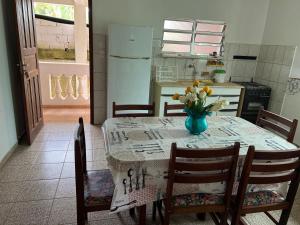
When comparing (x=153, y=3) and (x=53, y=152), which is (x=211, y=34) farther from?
(x=53, y=152)

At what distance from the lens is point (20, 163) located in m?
2.57

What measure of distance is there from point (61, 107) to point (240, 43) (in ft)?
12.0

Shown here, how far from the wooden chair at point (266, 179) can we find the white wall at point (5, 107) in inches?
97.4

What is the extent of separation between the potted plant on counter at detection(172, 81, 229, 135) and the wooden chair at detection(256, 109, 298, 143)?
64 centimetres

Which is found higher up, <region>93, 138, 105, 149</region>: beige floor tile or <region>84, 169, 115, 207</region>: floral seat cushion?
<region>84, 169, 115, 207</region>: floral seat cushion

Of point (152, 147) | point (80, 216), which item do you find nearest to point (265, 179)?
point (152, 147)

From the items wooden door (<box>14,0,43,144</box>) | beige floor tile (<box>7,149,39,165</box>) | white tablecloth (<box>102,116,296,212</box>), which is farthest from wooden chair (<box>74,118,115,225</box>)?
wooden door (<box>14,0,43,144</box>)

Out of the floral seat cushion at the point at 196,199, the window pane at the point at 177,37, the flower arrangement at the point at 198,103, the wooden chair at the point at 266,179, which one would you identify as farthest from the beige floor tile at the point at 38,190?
the window pane at the point at 177,37

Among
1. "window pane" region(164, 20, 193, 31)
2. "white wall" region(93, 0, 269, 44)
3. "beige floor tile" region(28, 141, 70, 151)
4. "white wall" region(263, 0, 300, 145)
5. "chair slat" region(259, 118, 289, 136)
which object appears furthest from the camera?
"window pane" region(164, 20, 193, 31)

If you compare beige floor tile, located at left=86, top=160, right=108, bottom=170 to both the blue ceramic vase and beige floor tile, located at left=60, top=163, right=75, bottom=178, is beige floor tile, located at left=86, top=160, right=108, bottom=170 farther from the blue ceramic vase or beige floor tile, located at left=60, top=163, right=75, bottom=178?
the blue ceramic vase

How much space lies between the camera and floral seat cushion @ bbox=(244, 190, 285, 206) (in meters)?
1.54

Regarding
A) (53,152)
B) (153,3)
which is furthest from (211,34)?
(53,152)

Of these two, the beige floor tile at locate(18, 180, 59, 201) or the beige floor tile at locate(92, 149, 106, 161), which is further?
the beige floor tile at locate(92, 149, 106, 161)

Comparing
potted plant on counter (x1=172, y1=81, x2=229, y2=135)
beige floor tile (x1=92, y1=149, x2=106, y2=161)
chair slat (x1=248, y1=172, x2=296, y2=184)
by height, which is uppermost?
potted plant on counter (x1=172, y1=81, x2=229, y2=135)
